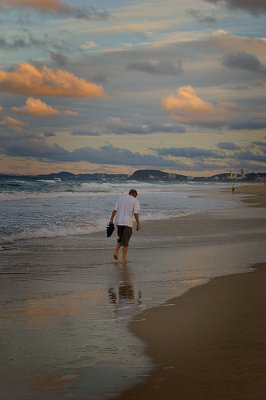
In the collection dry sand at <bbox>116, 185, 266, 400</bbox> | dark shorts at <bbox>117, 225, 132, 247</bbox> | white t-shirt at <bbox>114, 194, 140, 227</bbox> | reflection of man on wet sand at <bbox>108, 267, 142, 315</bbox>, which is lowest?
reflection of man on wet sand at <bbox>108, 267, 142, 315</bbox>

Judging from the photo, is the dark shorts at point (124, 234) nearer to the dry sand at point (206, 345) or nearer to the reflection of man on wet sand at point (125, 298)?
the reflection of man on wet sand at point (125, 298)

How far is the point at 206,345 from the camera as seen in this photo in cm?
654

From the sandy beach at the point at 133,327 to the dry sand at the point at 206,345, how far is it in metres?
0.01

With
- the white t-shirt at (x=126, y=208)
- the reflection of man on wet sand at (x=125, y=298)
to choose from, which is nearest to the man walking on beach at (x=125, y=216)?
the white t-shirt at (x=126, y=208)

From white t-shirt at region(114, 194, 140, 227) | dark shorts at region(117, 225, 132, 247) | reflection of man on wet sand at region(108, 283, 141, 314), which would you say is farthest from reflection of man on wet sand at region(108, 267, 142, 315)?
white t-shirt at region(114, 194, 140, 227)

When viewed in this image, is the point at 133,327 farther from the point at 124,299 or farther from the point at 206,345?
the point at 124,299

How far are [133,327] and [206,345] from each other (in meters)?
1.19

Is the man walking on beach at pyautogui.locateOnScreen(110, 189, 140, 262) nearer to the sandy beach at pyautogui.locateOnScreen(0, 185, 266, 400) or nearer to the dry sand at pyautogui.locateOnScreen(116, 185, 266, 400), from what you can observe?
the sandy beach at pyautogui.locateOnScreen(0, 185, 266, 400)

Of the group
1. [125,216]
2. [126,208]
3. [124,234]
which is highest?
[126,208]

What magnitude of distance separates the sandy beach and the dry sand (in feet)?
0.03

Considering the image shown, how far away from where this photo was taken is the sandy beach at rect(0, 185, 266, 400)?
529cm

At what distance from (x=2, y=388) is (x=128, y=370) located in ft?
3.82

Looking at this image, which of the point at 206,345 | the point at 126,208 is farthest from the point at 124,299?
the point at 126,208

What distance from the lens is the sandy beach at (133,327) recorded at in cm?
529
